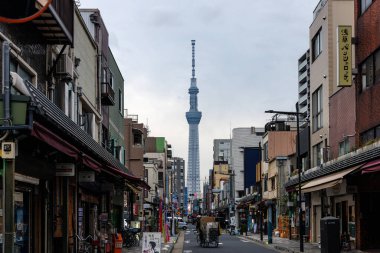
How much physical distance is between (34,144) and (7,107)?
22.2 ft

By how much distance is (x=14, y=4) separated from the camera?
648 inches

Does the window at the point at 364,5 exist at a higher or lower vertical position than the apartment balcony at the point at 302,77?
lower

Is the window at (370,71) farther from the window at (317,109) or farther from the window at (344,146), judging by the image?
the window at (317,109)

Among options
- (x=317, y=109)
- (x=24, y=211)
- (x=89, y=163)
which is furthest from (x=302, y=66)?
(x=24, y=211)

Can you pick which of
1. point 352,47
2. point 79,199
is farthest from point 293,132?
point 79,199

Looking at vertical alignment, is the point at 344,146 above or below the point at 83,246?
above

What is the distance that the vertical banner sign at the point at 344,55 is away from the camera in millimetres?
35594

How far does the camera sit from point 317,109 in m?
48.8

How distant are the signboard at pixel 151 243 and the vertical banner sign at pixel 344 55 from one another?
56.2 feet

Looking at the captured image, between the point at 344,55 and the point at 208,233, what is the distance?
14691 mm

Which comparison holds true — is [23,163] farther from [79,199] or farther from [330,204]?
[330,204]

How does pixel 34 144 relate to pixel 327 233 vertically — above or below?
above

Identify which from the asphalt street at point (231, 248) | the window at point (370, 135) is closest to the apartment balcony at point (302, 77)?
the asphalt street at point (231, 248)

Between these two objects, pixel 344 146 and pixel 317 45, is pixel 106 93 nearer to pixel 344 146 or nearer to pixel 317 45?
pixel 344 146
